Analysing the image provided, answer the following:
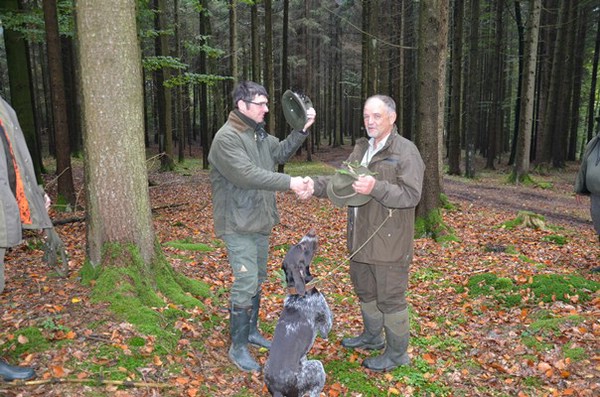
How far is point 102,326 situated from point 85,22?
3276 mm

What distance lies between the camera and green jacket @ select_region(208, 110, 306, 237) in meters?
4.22

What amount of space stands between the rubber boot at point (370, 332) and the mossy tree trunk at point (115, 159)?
2.18 m

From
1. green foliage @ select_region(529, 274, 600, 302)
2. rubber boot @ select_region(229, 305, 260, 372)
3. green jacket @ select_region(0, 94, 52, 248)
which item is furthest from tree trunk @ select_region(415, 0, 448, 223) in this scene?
green jacket @ select_region(0, 94, 52, 248)

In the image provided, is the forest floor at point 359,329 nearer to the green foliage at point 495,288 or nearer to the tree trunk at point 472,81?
the green foliage at point 495,288

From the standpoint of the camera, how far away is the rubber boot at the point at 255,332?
4961 millimetres

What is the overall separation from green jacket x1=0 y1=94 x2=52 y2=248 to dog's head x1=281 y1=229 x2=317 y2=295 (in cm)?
231

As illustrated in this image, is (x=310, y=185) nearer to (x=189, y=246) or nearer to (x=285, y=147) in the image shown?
(x=285, y=147)

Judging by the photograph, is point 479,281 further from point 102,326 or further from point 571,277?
point 102,326

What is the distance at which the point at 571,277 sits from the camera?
6.54 meters

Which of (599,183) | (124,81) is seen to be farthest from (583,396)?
(124,81)

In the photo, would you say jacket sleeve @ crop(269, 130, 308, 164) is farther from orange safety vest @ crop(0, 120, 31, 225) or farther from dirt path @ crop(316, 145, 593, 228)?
dirt path @ crop(316, 145, 593, 228)

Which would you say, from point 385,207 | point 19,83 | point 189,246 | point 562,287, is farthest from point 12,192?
point 19,83

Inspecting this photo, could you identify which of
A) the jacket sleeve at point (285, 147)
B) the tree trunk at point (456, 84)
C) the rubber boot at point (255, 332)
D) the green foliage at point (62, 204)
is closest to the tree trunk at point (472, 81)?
the tree trunk at point (456, 84)

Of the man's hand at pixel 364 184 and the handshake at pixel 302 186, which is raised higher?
the man's hand at pixel 364 184
